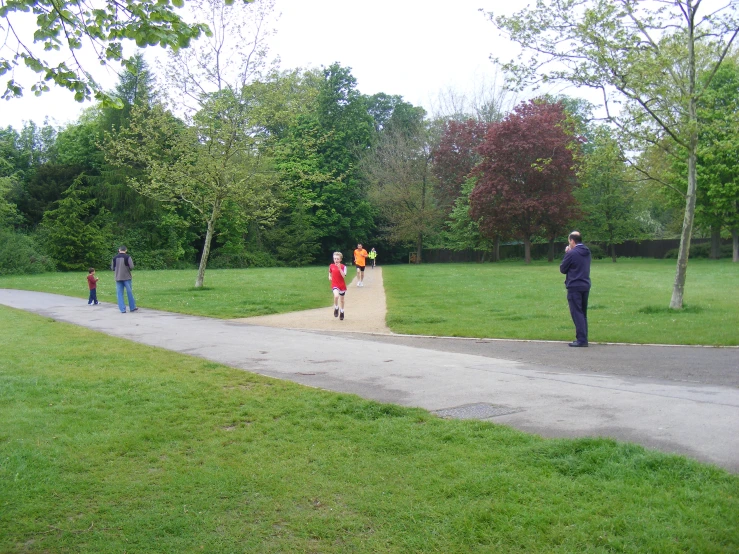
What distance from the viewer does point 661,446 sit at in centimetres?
530

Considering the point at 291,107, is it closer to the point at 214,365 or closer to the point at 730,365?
the point at 214,365

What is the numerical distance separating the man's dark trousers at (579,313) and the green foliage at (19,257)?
39.4 m

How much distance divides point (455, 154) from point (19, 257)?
3619cm

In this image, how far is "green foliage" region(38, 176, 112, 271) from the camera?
153ft

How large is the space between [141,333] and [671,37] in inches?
535

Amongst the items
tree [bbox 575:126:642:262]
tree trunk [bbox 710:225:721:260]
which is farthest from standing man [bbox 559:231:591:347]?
tree trunk [bbox 710:225:721:260]

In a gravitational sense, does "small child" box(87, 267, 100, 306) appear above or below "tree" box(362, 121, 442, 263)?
below

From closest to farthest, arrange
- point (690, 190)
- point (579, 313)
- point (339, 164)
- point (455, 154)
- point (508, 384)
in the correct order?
1. point (508, 384)
2. point (579, 313)
3. point (690, 190)
4. point (455, 154)
5. point (339, 164)

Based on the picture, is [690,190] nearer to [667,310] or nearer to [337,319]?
[667,310]

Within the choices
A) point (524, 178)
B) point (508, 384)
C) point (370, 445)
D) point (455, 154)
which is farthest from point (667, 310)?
point (455, 154)

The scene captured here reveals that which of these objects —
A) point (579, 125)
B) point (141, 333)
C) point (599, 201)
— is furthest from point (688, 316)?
point (599, 201)

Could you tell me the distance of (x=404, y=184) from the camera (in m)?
59.6

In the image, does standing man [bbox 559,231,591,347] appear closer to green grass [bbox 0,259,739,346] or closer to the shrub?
green grass [bbox 0,259,739,346]

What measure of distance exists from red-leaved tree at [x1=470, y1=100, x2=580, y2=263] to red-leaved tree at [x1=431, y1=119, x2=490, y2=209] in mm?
7481
